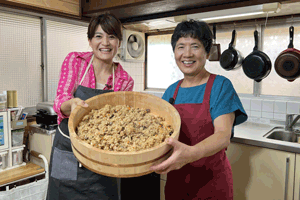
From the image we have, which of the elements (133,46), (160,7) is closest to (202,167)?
(160,7)

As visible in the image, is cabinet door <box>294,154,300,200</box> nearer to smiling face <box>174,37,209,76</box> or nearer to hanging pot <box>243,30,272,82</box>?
hanging pot <box>243,30,272,82</box>

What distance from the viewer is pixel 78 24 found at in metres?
2.97

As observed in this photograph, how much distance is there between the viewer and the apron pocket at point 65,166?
1.41 meters

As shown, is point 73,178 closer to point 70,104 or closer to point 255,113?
point 70,104

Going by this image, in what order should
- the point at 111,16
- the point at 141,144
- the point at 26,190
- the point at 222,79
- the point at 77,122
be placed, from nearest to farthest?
the point at 141,144 → the point at 77,122 → the point at 222,79 → the point at 111,16 → the point at 26,190

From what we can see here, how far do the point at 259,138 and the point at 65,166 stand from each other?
1578 mm

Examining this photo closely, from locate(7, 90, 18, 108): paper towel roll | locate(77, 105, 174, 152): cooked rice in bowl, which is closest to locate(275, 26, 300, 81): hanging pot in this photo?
locate(77, 105, 174, 152): cooked rice in bowl

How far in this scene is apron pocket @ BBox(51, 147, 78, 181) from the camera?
1.41 metres

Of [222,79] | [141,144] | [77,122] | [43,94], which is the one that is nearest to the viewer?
[141,144]

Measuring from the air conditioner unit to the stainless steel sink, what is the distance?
78.9 inches

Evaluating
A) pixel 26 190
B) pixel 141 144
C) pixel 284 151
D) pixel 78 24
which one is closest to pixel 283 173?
pixel 284 151

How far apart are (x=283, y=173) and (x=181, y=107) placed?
1187mm

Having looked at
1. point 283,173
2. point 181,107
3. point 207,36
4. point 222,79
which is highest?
point 207,36

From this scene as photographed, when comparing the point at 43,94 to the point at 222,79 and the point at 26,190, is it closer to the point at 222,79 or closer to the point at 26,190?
the point at 26,190
